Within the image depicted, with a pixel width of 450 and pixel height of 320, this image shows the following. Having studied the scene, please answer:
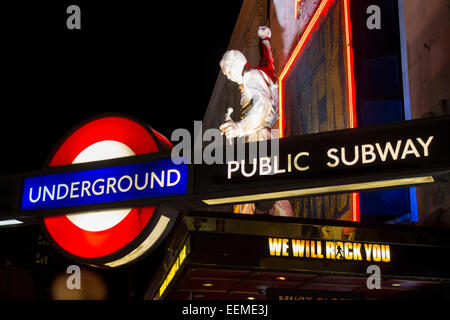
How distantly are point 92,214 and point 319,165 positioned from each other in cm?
131

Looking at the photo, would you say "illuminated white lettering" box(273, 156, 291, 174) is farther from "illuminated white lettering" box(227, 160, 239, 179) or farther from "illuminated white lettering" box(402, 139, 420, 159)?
"illuminated white lettering" box(402, 139, 420, 159)

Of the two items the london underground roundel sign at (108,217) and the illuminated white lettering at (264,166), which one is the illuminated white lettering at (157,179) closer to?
the london underground roundel sign at (108,217)

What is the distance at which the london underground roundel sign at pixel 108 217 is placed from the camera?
8.76ft

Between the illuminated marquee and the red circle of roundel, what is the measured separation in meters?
3.50

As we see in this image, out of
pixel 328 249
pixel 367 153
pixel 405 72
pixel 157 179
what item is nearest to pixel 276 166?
pixel 367 153

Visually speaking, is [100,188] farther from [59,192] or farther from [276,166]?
[276,166]

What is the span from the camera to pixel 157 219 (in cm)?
263

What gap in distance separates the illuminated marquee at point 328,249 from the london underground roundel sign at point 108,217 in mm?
3496

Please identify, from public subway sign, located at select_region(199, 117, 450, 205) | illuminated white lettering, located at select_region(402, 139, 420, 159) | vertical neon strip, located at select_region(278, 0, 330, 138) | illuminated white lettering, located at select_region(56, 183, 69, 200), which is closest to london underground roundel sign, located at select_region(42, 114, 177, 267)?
illuminated white lettering, located at select_region(56, 183, 69, 200)

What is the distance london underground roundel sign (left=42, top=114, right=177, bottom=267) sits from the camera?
8.76 ft

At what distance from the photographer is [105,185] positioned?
280 cm

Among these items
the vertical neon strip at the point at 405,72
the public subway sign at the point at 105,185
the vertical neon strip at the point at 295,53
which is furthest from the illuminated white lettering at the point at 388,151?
the vertical neon strip at the point at 295,53

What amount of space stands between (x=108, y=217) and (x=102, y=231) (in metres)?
0.08
